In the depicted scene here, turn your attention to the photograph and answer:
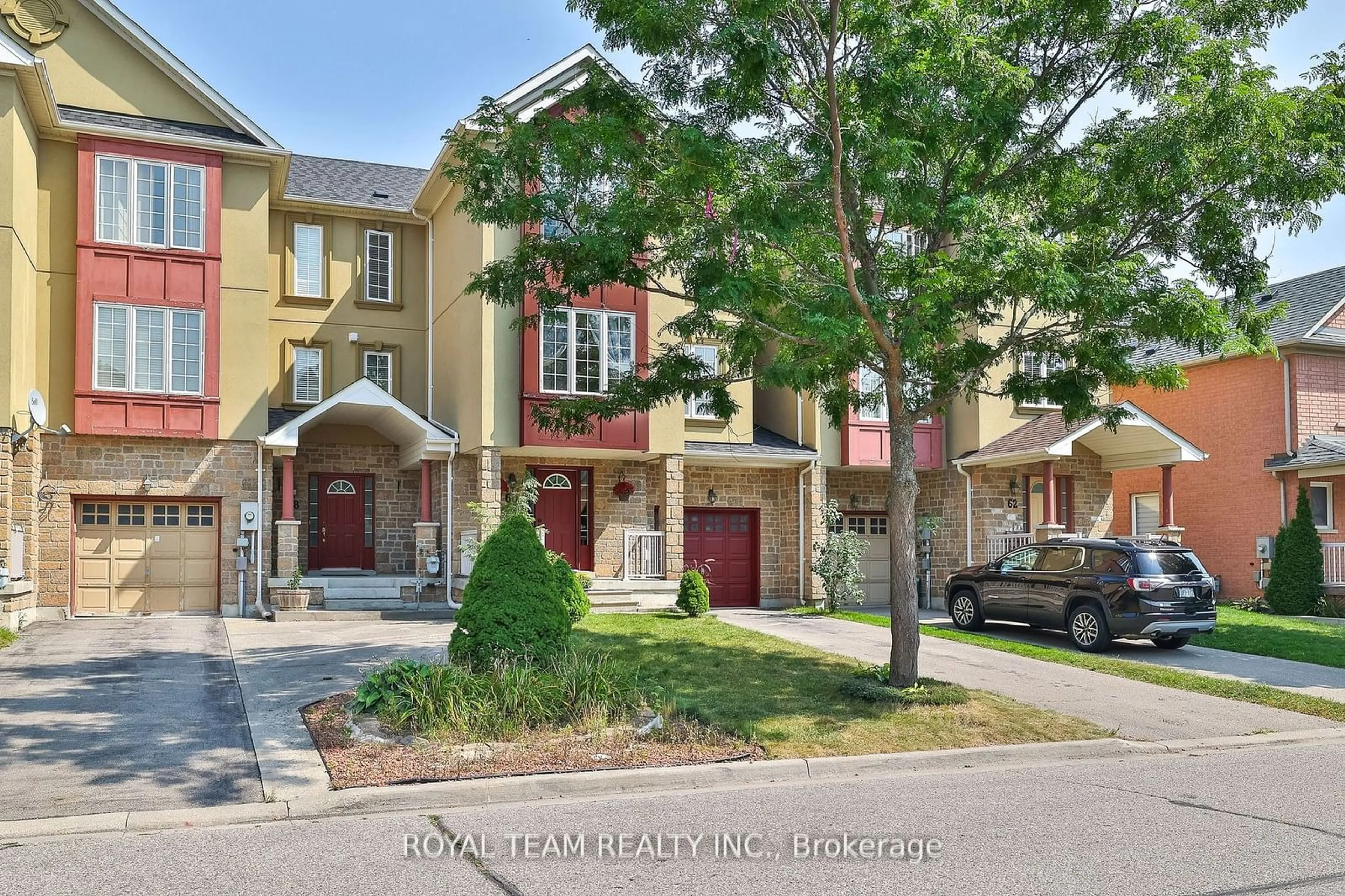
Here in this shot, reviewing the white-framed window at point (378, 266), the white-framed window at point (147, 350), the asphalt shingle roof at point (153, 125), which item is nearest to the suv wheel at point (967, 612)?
the white-framed window at point (378, 266)

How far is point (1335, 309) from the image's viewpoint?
80.8ft

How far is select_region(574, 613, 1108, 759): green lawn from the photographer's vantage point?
9742mm

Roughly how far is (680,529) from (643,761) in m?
13.2

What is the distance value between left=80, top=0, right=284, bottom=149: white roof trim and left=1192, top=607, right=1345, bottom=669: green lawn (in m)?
18.9

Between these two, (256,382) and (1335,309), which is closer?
(256,382)

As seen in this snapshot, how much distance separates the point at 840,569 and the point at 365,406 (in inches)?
394

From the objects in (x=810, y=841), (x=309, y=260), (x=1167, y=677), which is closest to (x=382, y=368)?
(x=309, y=260)

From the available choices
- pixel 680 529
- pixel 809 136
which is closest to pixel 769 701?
pixel 809 136

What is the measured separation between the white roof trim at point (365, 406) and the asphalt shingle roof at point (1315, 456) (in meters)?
18.1

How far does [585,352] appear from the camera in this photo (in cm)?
2117

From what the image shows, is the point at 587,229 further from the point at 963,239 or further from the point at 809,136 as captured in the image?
the point at 963,239

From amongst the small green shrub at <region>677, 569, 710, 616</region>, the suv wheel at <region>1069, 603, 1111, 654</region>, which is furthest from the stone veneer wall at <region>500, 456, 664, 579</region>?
the suv wheel at <region>1069, 603, 1111, 654</region>

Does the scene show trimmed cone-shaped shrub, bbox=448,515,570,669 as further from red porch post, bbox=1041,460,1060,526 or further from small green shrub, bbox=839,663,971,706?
red porch post, bbox=1041,460,1060,526

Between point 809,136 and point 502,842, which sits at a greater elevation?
Answer: point 809,136
